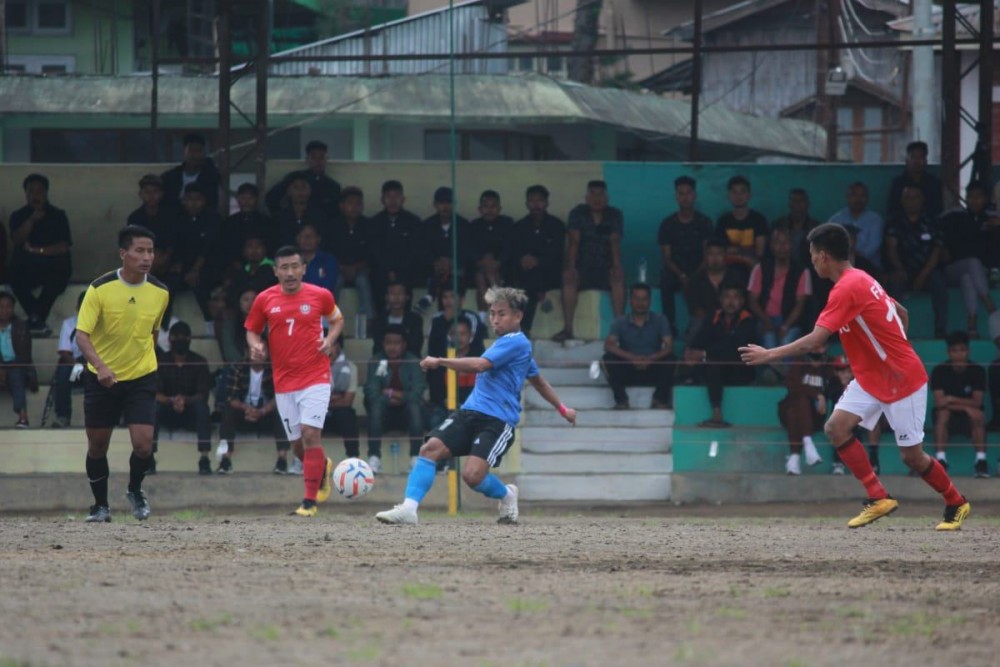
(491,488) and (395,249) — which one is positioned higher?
(395,249)

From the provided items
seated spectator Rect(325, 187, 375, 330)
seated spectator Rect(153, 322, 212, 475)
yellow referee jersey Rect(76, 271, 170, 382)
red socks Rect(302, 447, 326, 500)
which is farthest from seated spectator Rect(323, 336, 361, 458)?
yellow referee jersey Rect(76, 271, 170, 382)

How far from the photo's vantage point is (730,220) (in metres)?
18.5

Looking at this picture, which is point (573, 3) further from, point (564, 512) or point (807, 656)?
point (807, 656)

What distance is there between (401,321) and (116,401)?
612 centimetres

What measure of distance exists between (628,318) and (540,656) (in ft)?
39.0

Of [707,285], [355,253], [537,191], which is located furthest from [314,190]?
[707,285]

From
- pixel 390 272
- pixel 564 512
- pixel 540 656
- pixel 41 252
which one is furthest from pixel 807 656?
pixel 41 252

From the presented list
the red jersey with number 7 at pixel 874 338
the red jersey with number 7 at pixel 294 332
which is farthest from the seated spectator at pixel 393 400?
the red jersey with number 7 at pixel 874 338

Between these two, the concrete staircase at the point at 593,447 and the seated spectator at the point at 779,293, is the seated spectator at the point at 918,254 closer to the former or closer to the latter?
the seated spectator at the point at 779,293

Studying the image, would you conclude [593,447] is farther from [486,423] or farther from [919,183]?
[486,423]

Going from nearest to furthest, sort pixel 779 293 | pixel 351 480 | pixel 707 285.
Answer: pixel 351 480
pixel 779 293
pixel 707 285

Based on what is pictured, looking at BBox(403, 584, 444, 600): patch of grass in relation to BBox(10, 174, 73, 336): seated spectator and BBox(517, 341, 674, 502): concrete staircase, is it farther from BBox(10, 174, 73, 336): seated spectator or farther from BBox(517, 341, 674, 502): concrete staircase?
BBox(10, 174, 73, 336): seated spectator

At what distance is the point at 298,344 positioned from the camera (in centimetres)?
1232

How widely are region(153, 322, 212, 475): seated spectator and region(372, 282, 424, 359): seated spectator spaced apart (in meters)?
2.10
